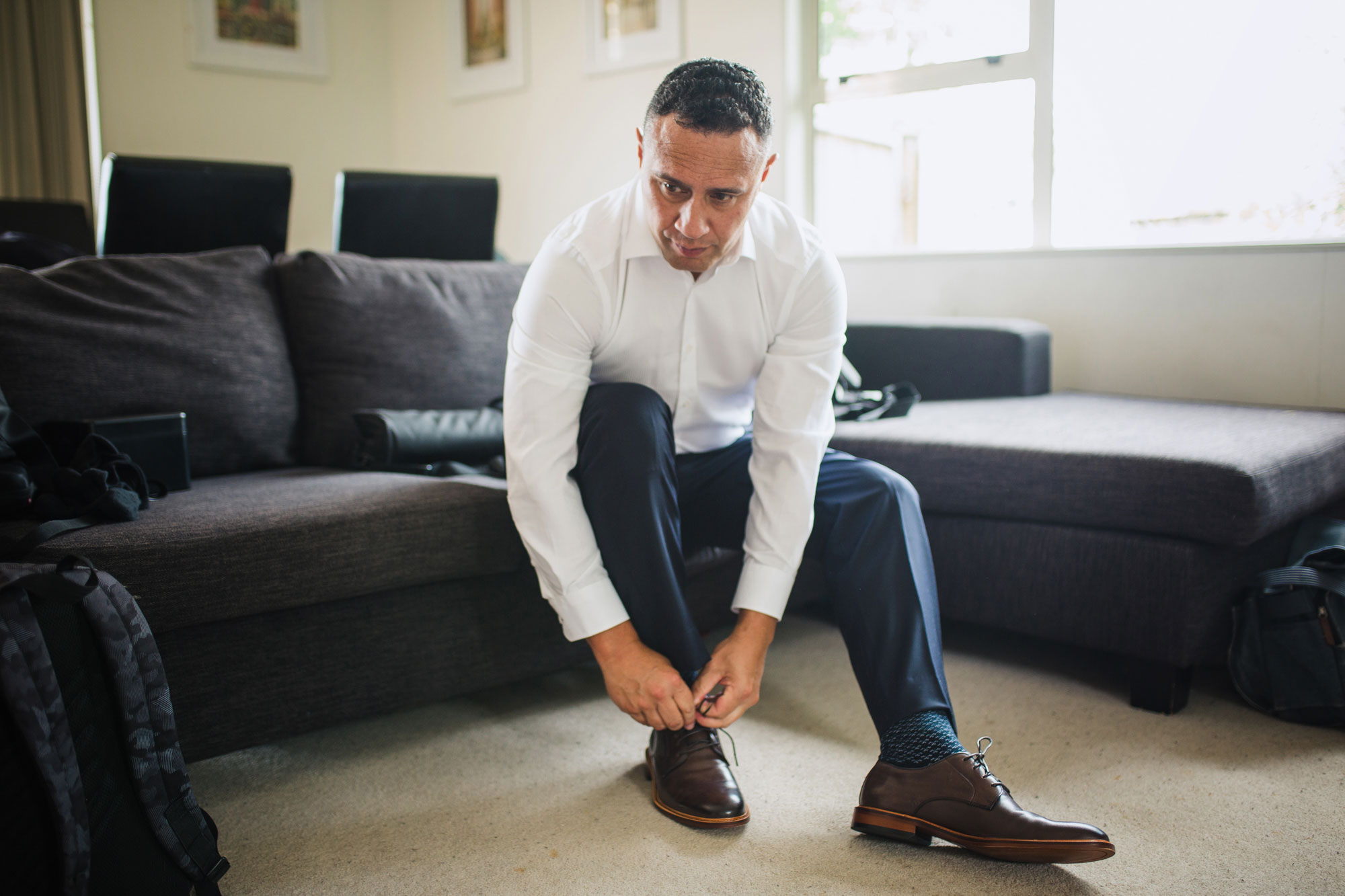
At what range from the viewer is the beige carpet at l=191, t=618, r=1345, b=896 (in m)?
1.18

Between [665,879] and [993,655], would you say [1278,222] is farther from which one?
[665,879]

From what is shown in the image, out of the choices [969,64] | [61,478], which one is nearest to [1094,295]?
[969,64]

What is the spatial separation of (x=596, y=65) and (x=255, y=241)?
215cm

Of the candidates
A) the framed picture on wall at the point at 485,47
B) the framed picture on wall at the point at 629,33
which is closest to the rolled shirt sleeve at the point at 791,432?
the framed picture on wall at the point at 629,33

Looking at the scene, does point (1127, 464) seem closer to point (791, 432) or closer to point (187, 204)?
point (791, 432)

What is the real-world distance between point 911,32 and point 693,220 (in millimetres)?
2251

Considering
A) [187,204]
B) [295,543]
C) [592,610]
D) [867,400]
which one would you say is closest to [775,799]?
[592,610]

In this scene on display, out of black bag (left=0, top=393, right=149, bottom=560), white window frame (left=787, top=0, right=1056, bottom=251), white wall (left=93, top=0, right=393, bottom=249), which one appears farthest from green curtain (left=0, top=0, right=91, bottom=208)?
black bag (left=0, top=393, right=149, bottom=560)

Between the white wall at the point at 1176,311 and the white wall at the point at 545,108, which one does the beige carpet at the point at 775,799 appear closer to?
the white wall at the point at 1176,311

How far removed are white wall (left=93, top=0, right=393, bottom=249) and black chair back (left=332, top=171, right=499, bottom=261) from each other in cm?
274

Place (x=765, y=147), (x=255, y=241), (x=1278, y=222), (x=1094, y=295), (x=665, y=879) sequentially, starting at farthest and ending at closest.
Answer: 1. (x=1094, y=295)
2. (x=1278, y=222)
3. (x=255, y=241)
4. (x=765, y=147)
5. (x=665, y=879)

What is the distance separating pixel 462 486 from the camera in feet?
5.32

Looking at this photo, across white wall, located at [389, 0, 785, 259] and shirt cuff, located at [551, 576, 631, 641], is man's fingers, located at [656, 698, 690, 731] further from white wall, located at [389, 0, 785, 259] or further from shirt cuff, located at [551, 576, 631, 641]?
white wall, located at [389, 0, 785, 259]

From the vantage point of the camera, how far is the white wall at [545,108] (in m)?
3.48
